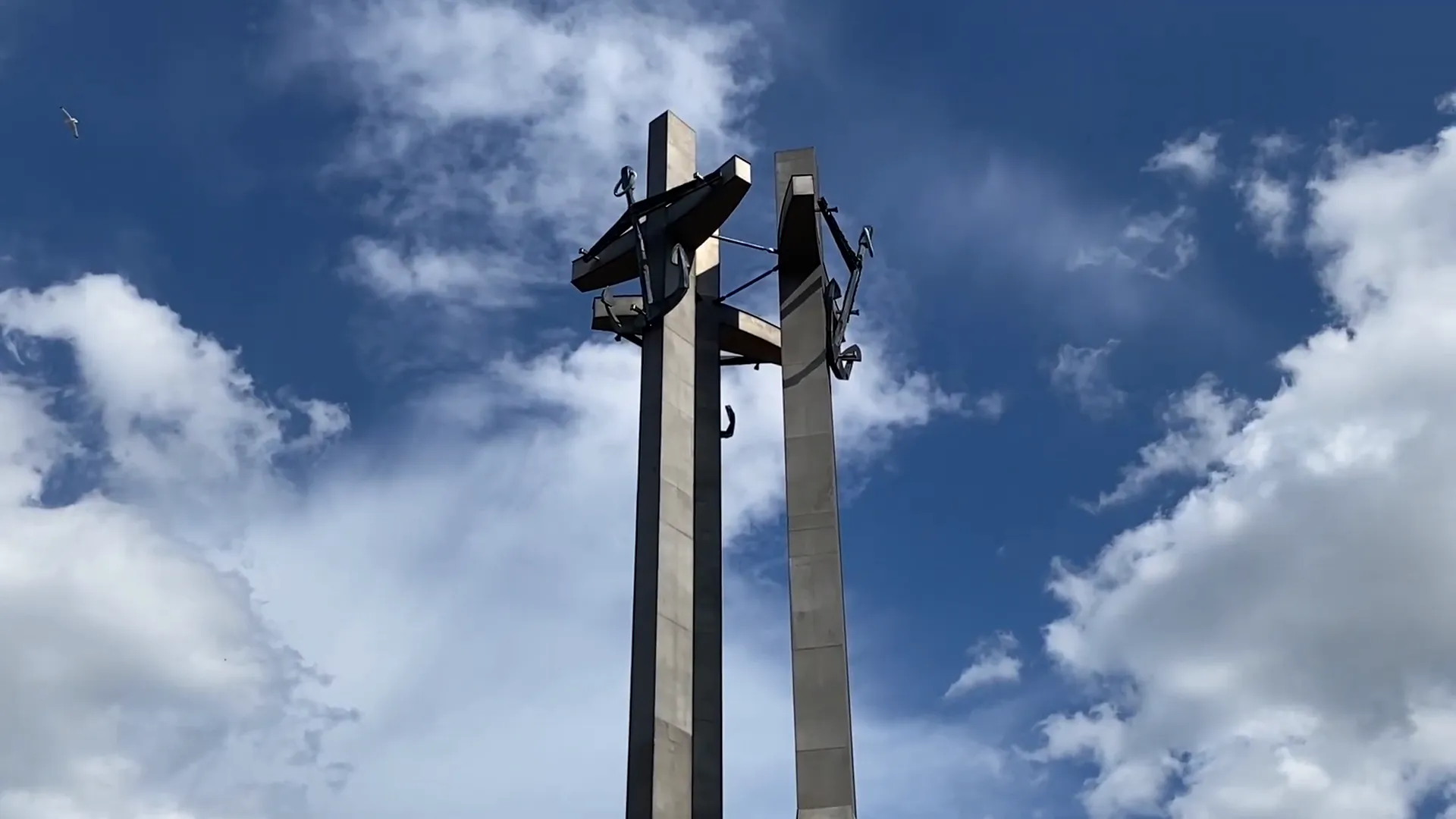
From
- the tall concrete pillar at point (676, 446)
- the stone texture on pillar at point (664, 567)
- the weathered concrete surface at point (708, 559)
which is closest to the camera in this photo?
the stone texture on pillar at point (664, 567)

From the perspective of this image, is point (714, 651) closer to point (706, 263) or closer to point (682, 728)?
point (682, 728)

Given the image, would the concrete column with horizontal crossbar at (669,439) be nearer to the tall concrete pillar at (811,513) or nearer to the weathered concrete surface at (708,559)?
the weathered concrete surface at (708,559)

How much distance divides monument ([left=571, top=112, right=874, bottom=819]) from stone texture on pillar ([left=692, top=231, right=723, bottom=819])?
0.10 ft

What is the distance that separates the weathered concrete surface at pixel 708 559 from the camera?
3048 centimetres

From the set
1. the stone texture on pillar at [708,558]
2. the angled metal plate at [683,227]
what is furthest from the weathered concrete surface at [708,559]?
the angled metal plate at [683,227]

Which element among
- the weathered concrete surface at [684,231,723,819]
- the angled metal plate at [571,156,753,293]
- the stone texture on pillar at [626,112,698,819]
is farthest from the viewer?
the angled metal plate at [571,156,753,293]

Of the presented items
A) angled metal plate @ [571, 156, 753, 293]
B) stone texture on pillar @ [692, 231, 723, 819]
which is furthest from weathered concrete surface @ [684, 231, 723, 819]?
angled metal plate @ [571, 156, 753, 293]

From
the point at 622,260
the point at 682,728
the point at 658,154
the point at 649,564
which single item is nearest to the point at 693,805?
the point at 682,728

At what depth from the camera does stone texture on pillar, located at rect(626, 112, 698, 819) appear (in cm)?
2881

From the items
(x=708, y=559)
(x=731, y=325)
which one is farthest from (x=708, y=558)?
(x=731, y=325)

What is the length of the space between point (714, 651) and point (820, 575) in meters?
2.48

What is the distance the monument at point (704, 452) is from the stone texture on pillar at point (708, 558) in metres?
0.03

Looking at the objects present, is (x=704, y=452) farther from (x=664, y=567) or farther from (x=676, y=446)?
(x=664, y=567)

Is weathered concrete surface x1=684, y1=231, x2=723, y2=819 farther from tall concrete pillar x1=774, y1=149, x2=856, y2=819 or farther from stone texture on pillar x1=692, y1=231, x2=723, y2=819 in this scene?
tall concrete pillar x1=774, y1=149, x2=856, y2=819
